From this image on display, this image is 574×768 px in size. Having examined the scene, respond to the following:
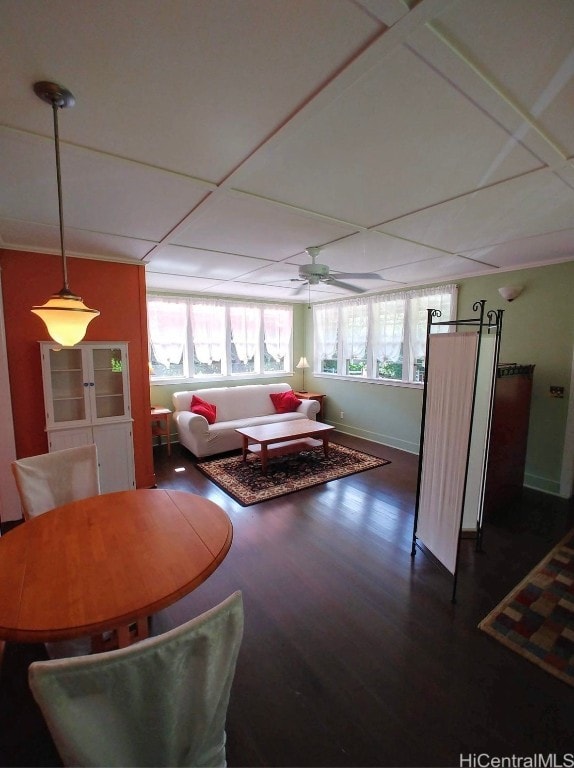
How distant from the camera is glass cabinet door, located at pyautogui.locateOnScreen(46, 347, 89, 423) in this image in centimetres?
319

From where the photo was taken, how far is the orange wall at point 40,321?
2996 millimetres

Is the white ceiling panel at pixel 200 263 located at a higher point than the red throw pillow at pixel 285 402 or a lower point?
higher

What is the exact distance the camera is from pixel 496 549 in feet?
8.81

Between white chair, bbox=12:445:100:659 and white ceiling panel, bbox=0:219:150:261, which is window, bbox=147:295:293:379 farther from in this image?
white chair, bbox=12:445:100:659

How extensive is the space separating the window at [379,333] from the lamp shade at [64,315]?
445cm

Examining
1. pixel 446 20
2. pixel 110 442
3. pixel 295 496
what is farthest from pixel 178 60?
pixel 295 496

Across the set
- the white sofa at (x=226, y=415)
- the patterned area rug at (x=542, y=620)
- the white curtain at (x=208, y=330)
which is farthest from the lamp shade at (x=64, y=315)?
the white curtain at (x=208, y=330)

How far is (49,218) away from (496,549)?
421cm

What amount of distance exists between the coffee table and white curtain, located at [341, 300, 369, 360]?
173 centimetres

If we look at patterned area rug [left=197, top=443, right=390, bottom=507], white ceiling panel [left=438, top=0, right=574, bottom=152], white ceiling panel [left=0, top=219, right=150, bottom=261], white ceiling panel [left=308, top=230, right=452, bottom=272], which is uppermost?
white ceiling panel [left=308, top=230, right=452, bottom=272]

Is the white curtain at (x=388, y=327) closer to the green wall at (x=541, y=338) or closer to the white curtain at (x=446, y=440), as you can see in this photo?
the green wall at (x=541, y=338)

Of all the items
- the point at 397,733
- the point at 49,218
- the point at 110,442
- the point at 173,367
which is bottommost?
the point at 397,733

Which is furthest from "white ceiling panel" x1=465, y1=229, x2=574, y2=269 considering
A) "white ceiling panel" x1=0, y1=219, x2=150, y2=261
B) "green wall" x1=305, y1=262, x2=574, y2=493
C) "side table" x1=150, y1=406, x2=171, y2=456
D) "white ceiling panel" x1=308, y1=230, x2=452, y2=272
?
"side table" x1=150, y1=406, x2=171, y2=456

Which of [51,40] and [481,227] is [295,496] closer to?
[481,227]
